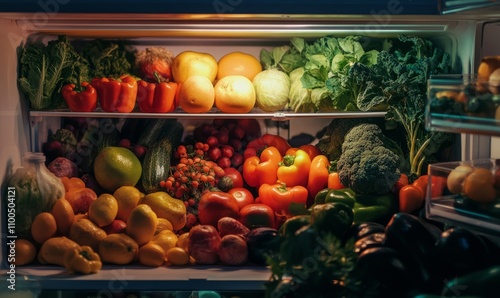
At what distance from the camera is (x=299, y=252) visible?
7.82ft

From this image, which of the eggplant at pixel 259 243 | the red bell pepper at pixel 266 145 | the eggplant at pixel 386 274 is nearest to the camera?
the eggplant at pixel 386 274

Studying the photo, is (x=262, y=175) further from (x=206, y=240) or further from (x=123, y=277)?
(x=123, y=277)

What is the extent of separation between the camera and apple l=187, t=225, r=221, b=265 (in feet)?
11.3

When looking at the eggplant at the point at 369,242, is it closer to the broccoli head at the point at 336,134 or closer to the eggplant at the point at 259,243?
the eggplant at the point at 259,243

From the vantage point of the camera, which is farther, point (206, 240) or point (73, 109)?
point (73, 109)


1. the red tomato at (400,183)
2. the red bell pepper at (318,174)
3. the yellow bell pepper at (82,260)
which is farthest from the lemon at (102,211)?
the red tomato at (400,183)

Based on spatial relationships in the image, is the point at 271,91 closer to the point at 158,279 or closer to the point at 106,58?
the point at 106,58

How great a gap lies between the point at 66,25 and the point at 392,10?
1.73m

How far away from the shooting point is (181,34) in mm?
4070

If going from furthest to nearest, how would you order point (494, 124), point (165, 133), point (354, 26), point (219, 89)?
point (165, 133), point (219, 89), point (354, 26), point (494, 124)

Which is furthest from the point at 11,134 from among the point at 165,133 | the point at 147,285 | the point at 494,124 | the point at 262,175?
the point at 494,124

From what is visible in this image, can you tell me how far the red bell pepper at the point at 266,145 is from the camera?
4266 mm

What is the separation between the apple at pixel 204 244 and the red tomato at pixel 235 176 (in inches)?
27.0

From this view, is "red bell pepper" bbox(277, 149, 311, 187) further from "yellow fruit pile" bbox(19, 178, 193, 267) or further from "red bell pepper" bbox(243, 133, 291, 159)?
"yellow fruit pile" bbox(19, 178, 193, 267)
